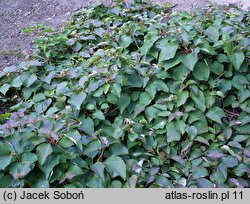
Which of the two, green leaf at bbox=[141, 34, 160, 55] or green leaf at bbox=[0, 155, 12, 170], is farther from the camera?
green leaf at bbox=[141, 34, 160, 55]

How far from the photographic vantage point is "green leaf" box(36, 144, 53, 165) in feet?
7.02

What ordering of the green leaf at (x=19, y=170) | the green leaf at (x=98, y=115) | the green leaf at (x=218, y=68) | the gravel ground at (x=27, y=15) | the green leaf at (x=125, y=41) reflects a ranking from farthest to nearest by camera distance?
the gravel ground at (x=27, y=15) < the green leaf at (x=125, y=41) < the green leaf at (x=218, y=68) < the green leaf at (x=98, y=115) < the green leaf at (x=19, y=170)

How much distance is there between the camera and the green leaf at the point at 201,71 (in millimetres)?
2826

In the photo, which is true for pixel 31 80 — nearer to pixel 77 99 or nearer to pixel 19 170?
pixel 77 99

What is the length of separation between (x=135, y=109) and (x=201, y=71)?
1.89 feet

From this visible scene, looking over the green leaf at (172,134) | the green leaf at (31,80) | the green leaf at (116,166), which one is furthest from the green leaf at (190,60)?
the green leaf at (31,80)

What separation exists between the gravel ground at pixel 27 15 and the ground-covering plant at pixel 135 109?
37 cm

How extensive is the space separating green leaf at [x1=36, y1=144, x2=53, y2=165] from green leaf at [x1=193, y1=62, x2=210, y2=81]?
1.25 m

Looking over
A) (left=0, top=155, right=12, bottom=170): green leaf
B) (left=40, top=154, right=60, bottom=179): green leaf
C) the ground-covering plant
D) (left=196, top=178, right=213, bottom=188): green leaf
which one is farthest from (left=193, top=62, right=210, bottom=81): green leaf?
(left=0, top=155, right=12, bottom=170): green leaf

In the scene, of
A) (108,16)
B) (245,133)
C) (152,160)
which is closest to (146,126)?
(152,160)

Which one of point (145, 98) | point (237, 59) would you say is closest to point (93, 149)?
point (145, 98)

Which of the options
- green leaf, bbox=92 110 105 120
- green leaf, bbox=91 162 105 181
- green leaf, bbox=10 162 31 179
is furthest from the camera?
A: green leaf, bbox=92 110 105 120

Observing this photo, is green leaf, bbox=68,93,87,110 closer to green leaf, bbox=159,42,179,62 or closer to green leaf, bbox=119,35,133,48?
green leaf, bbox=159,42,179,62

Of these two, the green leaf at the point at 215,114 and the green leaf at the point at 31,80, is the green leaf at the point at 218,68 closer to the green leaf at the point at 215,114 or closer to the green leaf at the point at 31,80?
the green leaf at the point at 215,114
